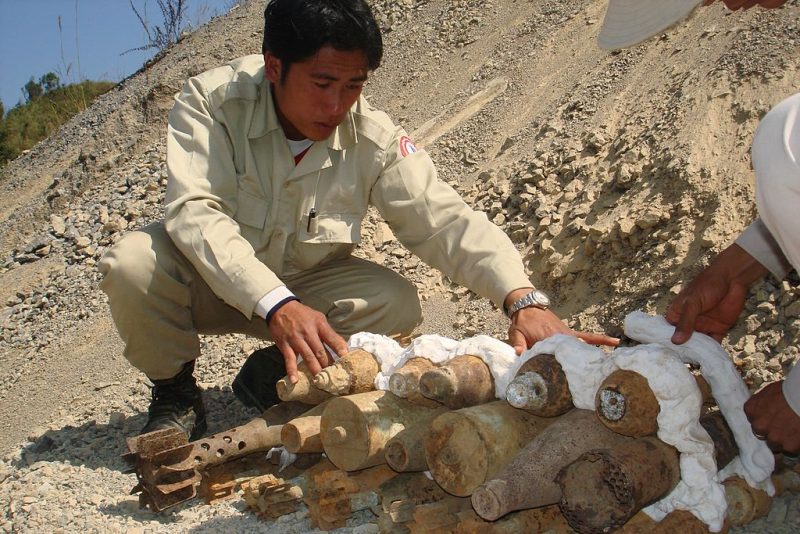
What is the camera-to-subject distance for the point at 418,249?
3.41m

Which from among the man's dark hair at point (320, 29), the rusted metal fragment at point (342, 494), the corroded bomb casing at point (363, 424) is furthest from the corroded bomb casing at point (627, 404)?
the man's dark hair at point (320, 29)

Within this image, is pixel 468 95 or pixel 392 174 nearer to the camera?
pixel 392 174

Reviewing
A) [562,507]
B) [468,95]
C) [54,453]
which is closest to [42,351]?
[54,453]

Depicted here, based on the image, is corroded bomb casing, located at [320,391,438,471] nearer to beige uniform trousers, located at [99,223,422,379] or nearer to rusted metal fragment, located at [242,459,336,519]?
rusted metal fragment, located at [242,459,336,519]

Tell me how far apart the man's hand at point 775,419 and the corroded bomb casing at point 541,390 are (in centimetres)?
51

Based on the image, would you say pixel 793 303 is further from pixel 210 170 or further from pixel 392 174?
pixel 210 170

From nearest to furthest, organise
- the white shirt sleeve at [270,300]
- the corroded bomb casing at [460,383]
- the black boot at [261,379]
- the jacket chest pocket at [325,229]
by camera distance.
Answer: the corroded bomb casing at [460,383] < the white shirt sleeve at [270,300] < the jacket chest pocket at [325,229] < the black boot at [261,379]

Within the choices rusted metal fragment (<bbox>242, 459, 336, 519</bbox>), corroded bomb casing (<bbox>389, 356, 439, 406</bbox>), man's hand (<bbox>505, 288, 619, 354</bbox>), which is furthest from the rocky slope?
man's hand (<bbox>505, 288, 619, 354</bbox>)

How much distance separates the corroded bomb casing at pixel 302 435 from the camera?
253cm

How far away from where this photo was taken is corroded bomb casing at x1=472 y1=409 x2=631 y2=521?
6.39 ft

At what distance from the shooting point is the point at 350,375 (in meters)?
2.60

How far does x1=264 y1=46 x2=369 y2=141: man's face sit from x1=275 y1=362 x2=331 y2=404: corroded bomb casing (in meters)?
1.01

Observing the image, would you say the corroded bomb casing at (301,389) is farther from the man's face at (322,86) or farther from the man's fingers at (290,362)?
the man's face at (322,86)

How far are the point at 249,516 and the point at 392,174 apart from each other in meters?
1.52
